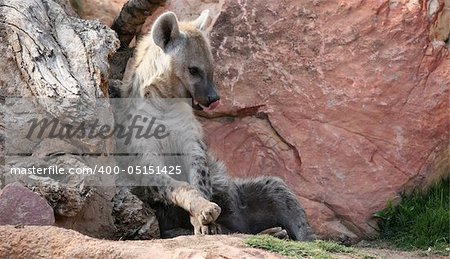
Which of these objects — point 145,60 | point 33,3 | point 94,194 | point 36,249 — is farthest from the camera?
point 145,60

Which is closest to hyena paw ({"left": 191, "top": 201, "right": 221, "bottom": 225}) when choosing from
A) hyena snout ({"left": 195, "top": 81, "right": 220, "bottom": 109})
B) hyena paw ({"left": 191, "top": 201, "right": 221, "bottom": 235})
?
hyena paw ({"left": 191, "top": 201, "right": 221, "bottom": 235})

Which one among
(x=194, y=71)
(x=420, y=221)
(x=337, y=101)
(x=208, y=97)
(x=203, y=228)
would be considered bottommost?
(x=420, y=221)

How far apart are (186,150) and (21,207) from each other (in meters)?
1.75

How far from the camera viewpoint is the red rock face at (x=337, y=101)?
813cm

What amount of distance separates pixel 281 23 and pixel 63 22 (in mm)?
2324

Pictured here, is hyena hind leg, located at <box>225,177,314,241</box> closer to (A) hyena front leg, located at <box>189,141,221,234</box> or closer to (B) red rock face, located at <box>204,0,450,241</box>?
(A) hyena front leg, located at <box>189,141,221,234</box>

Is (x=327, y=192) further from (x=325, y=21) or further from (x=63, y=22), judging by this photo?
(x=63, y=22)

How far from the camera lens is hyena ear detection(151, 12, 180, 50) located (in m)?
6.82

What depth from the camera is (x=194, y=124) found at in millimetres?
6984

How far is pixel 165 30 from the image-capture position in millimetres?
6895

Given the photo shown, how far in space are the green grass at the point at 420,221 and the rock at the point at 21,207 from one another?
3309 mm

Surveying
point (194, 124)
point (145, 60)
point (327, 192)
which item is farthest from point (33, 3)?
point (327, 192)

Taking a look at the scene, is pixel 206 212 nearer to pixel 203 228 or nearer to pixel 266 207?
pixel 203 228

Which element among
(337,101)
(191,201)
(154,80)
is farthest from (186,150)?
(337,101)
